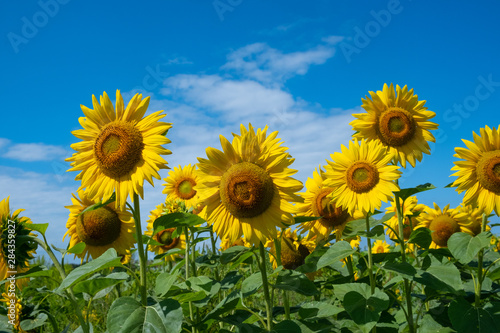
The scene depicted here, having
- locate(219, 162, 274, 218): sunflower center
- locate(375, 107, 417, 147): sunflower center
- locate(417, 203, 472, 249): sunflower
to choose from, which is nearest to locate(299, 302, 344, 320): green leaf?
locate(219, 162, 274, 218): sunflower center

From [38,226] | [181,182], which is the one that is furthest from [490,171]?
[38,226]

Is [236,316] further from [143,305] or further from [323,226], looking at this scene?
[323,226]

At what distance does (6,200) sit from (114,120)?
1401mm

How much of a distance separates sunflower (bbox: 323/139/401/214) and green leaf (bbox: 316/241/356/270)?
70cm

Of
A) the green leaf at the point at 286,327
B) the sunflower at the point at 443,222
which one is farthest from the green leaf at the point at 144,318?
the sunflower at the point at 443,222

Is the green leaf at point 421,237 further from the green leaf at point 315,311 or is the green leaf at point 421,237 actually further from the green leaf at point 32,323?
the green leaf at point 32,323

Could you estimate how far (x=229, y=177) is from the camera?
10.9 ft

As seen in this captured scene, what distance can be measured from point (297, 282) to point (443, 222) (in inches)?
165

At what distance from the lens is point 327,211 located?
5008mm

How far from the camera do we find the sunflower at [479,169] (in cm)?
473

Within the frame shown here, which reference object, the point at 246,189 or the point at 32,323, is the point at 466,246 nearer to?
the point at 246,189

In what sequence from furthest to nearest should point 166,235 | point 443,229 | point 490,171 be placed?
point 443,229
point 166,235
point 490,171

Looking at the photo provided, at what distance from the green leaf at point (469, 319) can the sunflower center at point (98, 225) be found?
3.30 m

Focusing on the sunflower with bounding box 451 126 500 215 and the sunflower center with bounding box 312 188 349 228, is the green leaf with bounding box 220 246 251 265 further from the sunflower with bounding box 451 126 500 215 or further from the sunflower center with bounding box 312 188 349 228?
the sunflower with bounding box 451 126 500 215
